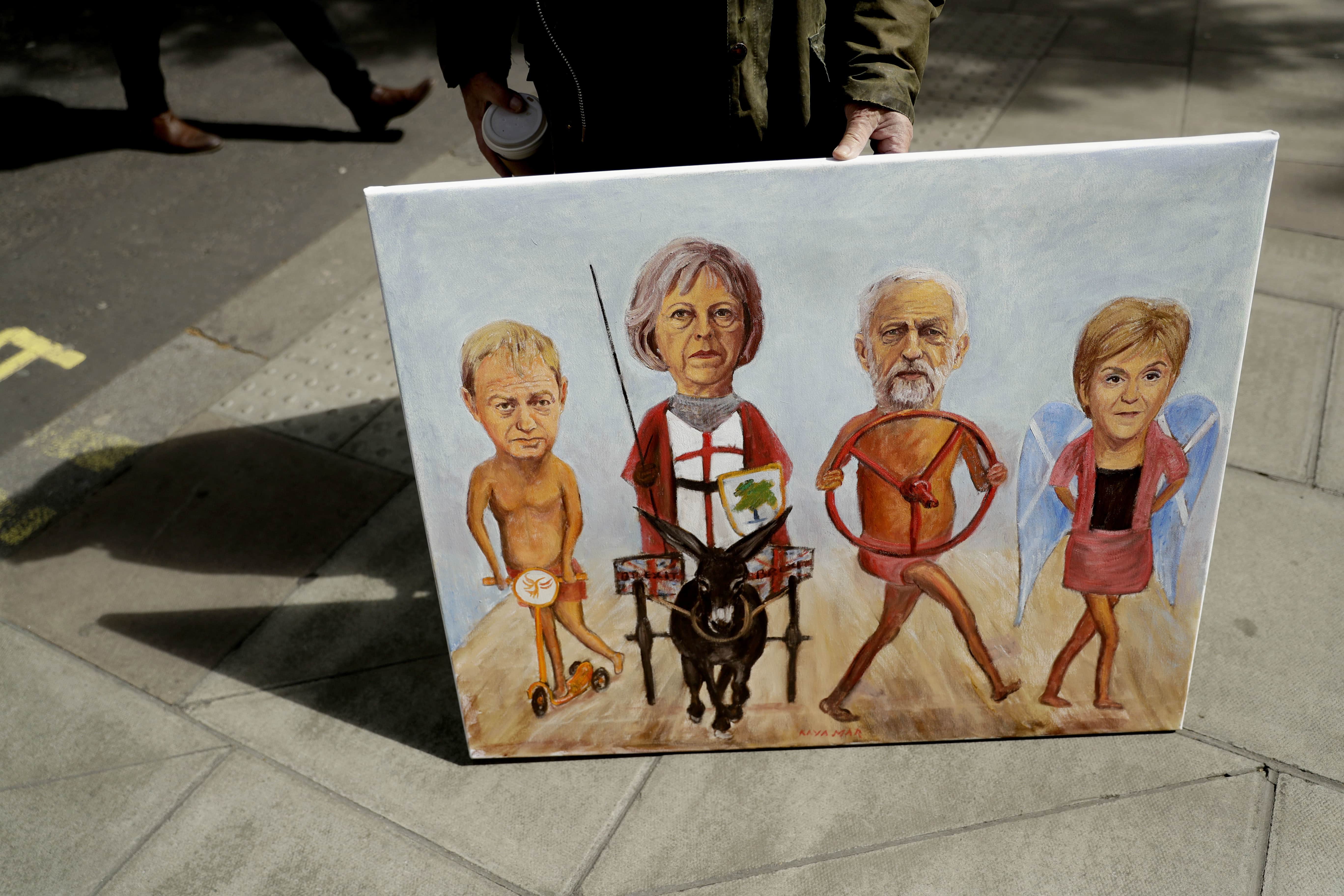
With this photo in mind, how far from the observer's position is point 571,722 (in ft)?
7.03

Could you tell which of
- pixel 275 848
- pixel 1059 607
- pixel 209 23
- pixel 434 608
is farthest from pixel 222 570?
pixel 209 23

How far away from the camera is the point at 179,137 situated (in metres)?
4.77

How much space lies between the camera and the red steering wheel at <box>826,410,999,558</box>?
6.05 feet

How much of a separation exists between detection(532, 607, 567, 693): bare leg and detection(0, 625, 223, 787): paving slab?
85cm

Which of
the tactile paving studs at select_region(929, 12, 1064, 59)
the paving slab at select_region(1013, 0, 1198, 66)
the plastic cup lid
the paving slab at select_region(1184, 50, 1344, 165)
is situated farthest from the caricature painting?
the paving slab at select_region(1013, 0, 1198, 66)

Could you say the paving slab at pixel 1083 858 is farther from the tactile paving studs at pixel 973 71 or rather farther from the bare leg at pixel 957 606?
the tactile paving studs at pixel 973 71

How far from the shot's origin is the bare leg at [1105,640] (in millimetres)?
1982

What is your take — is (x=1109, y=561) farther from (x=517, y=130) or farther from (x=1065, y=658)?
(x=517, y=130)

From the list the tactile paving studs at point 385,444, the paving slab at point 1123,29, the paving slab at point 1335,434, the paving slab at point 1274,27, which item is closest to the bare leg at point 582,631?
the tactile paving studs at point 385,444

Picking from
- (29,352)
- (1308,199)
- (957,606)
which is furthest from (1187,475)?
(29,352)

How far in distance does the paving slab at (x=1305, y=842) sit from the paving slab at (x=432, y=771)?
1232 millimetres

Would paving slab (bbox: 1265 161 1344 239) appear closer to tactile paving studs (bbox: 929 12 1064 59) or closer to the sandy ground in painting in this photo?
tactile paving studs (bbox: 929 12 1064 59)

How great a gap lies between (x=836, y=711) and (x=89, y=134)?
474 centimetres

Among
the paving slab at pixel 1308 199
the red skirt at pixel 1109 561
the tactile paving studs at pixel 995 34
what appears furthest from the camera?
the tactile paving studs at pixel 995 34
